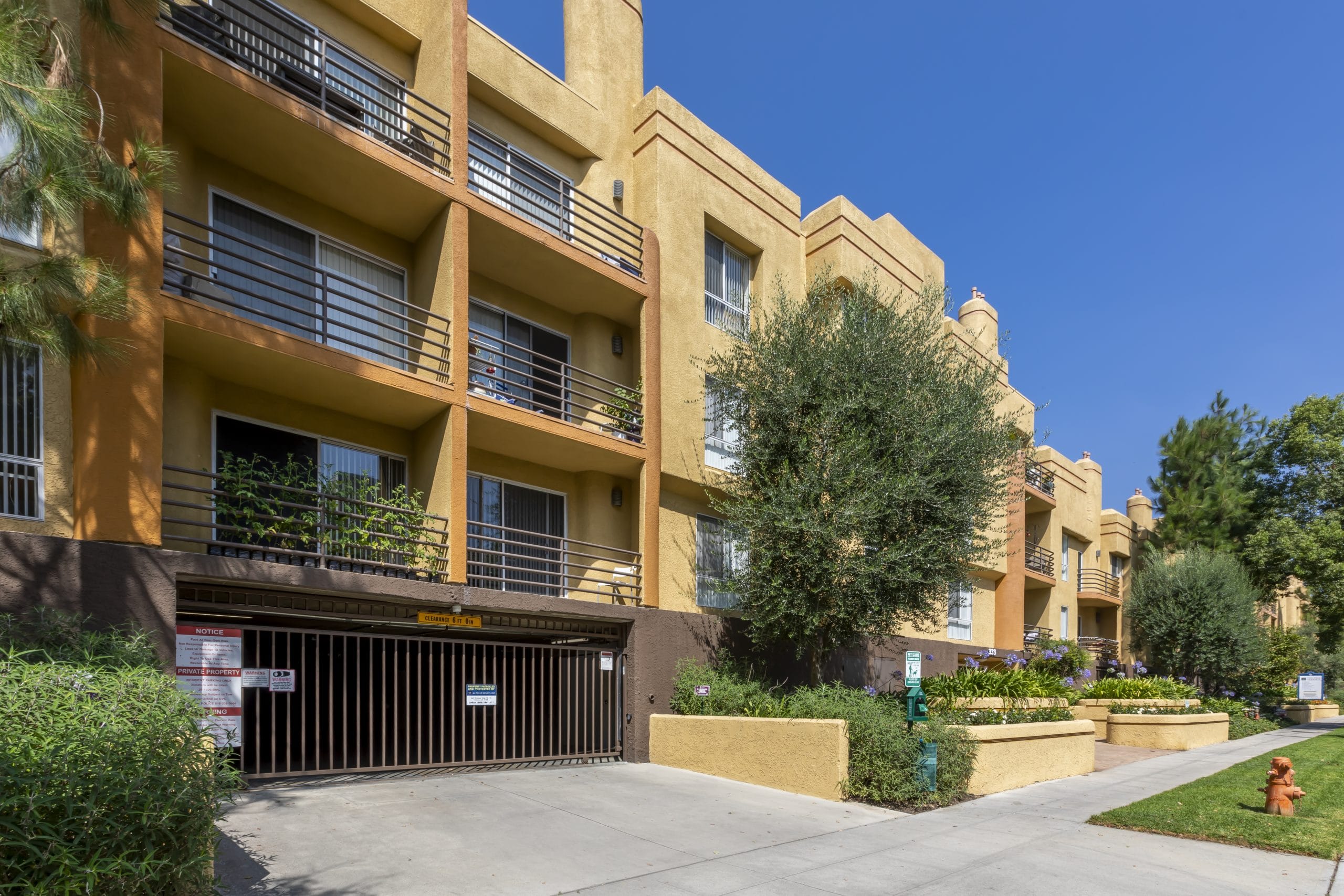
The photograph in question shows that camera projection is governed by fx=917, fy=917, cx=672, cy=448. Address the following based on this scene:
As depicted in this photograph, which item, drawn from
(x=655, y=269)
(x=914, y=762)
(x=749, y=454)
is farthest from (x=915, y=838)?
(x=655, y=269)

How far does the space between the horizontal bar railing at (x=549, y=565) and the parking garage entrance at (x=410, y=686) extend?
0.74m

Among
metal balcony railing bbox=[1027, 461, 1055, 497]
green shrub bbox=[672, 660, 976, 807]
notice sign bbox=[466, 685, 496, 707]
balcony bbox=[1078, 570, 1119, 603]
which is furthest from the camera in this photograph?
balcony bbox=[1078, 570, 1119, 603]

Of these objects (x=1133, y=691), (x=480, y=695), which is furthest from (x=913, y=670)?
(x=1133, y=691)

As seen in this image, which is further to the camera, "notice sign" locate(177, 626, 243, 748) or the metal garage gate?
the metal garage gate

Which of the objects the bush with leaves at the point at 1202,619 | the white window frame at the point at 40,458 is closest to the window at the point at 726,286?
the white window frame at the point at 40,458

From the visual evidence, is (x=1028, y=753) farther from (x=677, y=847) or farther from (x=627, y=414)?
(x=627, y=414)

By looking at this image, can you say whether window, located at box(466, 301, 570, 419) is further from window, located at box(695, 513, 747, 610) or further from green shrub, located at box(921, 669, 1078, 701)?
green shrub, located at box(921, 669, 1078, 701)

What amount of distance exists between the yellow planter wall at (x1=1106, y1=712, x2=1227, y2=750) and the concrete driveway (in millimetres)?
10762

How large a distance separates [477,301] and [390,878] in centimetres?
990

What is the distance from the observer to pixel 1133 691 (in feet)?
78.5

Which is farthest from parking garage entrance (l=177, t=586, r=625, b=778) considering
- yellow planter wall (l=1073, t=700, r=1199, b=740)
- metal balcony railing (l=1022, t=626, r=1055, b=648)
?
metal balcony railing (l=1022, t=626, r=1055, b=648)

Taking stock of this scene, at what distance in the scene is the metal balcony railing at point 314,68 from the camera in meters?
11.6

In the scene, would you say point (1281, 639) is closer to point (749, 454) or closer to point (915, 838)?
point (749, 454)

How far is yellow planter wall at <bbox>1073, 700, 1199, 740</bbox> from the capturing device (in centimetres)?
2316
